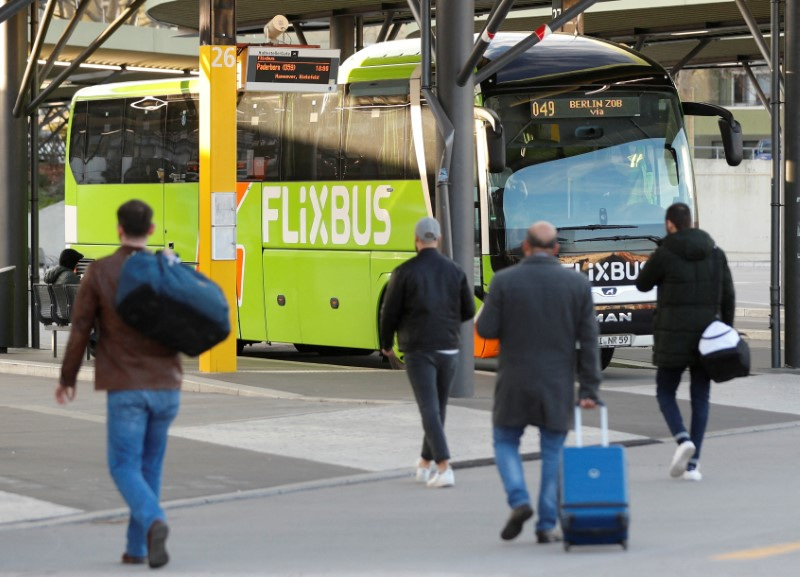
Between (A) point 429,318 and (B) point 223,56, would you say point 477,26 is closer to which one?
(B) point 223,56

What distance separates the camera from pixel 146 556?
8336mm

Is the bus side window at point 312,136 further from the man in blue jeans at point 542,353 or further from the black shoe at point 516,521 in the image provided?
the black shoe at point 516,521

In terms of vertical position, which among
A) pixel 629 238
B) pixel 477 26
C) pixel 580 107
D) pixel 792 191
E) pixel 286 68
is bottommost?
pixel 629 238

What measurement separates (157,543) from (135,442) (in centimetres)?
49

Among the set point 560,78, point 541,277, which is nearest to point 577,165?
point 560,78

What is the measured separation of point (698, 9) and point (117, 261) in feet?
61.6

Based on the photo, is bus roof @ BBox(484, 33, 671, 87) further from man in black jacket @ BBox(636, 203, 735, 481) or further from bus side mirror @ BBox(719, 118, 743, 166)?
man in black jacket @ BBox(636, 203, 735, 481)

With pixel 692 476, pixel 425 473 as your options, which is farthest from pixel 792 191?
pixel 425 473

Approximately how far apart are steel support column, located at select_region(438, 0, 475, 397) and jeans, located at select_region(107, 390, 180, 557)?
7904mm

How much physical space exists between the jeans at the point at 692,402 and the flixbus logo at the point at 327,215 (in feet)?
26.1

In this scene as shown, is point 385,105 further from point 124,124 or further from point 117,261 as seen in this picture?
point 117,261

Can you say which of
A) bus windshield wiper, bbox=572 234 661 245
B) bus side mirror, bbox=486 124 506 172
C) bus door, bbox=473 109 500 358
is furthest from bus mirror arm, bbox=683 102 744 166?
bus side mirror, bbox=486 124 506 172

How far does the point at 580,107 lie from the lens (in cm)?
1850

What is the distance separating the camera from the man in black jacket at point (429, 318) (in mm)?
10617
